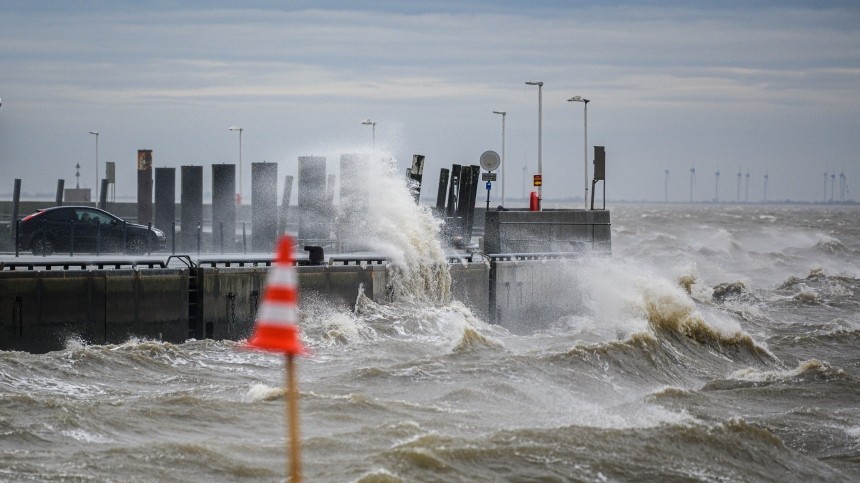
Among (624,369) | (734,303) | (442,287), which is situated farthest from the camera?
(734,303)

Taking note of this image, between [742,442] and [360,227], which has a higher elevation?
[360,227]

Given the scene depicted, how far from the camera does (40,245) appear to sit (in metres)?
30.3

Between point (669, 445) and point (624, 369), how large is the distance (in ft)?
22.9

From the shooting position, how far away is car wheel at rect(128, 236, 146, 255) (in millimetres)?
30219

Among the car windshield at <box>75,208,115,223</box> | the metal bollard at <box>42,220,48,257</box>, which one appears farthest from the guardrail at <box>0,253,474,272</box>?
the car windshield at <box>75,208,115,223</box>

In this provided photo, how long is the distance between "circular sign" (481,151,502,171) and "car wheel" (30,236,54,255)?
1123cm

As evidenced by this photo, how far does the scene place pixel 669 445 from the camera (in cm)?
1423

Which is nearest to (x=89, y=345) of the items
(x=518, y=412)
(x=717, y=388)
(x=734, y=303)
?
(x=518, y=412)

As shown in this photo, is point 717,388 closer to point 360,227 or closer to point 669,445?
point 669,445

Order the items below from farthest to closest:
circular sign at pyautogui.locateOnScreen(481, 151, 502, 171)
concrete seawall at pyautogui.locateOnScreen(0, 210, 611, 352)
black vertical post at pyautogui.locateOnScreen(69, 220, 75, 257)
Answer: circular sign at pyautogui.locateOnScreen(481, 151, 502, 171) < black vertical post at pyautogui.locateOnScreen(69, 220, 75, 257) < concrete seawall at pyautogui.locateOnScreen(0, 210, 611, 352)

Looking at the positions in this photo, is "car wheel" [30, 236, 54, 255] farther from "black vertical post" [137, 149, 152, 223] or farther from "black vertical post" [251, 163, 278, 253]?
"black vertical post" [137, 149, 152, 223]

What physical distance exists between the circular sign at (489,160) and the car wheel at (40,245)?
11.2 metres

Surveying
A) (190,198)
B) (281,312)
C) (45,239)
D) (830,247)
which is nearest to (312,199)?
(190,198)

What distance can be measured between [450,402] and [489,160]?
18186 millimetres
